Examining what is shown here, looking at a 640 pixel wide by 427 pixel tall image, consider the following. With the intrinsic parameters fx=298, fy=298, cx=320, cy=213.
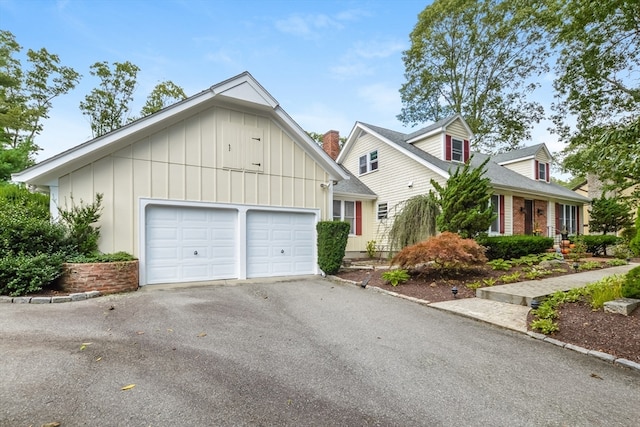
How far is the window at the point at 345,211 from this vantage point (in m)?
14.0

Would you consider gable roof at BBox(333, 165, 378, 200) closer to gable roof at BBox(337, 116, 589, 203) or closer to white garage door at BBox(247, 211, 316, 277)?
→ gable roof at BBox(337, 116, 589, 203)

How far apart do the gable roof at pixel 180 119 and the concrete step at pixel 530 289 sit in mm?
5797

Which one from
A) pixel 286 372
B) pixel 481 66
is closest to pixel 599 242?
pixel 481 66

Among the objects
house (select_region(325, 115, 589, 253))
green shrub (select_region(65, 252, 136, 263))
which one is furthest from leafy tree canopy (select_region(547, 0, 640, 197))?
green shrub (select_region(65, 252, 136, 263))

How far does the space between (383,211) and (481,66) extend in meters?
15.1

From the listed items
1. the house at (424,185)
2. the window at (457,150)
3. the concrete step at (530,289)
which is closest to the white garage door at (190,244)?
the house at (424,185)

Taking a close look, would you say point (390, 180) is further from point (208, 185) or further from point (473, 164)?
point (208, 185)

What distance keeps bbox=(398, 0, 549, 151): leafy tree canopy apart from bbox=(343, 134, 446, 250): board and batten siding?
430 inches

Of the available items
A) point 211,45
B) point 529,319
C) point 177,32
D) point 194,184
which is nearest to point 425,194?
point 529,319

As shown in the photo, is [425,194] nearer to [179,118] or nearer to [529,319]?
[529,319]

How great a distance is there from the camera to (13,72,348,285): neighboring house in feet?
23.7

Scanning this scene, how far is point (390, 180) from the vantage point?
14984 mm

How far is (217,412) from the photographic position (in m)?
2.45

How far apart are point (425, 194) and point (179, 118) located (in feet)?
32.2
